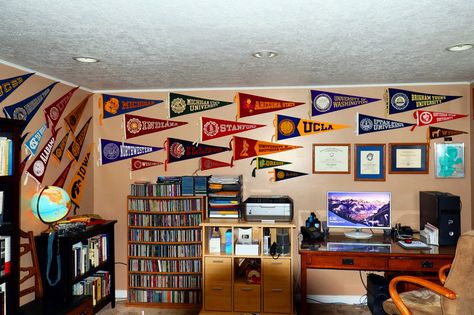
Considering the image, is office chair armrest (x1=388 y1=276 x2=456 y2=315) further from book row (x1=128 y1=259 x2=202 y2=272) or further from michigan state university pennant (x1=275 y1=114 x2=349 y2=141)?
book row (x1=128 y1=259 x2=202 y2=272)

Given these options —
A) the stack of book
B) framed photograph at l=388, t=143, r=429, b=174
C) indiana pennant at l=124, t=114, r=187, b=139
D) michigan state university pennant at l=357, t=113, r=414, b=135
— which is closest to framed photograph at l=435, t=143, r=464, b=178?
framed photograph at l=388, t=143, r=429, b=174

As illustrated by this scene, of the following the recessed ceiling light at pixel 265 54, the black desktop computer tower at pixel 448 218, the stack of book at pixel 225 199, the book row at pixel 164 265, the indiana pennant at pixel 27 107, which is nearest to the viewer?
the recessed ceiling light at pixel 265 54

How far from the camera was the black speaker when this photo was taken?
11.2ft

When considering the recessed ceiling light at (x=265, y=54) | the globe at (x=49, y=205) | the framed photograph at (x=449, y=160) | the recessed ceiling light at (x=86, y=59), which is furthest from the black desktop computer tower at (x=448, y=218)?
the globe at (x=49, y=205)

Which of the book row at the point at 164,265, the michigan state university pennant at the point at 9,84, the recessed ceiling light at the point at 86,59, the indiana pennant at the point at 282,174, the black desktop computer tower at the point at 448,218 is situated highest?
the recessed ceiling light at the point at 86,59

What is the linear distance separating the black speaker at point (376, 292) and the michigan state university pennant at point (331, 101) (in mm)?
1783

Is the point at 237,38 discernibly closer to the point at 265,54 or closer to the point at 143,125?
the point at 265,54

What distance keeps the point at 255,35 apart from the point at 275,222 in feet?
6.37

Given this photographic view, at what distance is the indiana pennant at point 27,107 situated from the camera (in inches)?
118

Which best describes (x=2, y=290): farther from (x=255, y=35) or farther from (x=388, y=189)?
(x=388, y=189)

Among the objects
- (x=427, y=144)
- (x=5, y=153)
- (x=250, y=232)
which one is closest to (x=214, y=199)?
(x=250, y=232)

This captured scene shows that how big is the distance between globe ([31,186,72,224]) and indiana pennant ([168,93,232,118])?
151 cm

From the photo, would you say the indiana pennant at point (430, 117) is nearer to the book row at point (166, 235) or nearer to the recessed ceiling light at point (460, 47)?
the recessed ceiling light at point (460, 47)

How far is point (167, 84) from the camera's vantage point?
389cm
